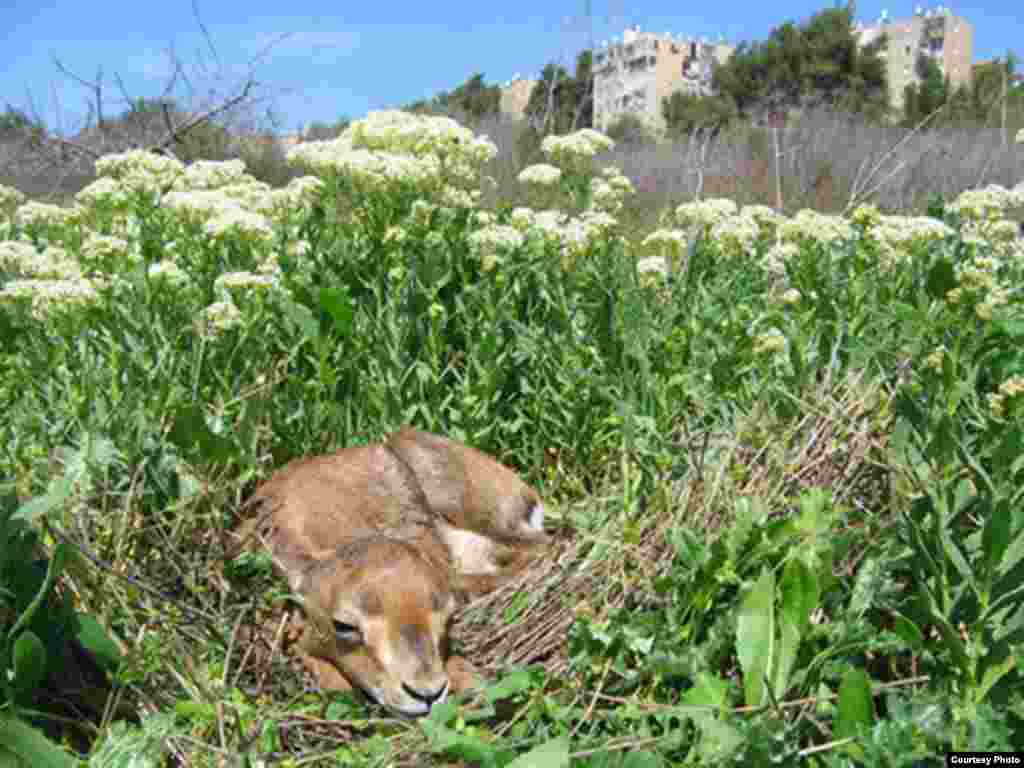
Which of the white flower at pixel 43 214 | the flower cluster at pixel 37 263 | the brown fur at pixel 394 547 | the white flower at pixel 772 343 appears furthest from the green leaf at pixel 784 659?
the white flower at pixel 43 214

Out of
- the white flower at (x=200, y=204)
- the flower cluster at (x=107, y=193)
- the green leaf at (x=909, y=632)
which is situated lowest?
the green leaf at (x=909, y=632)

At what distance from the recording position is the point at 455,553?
417cm

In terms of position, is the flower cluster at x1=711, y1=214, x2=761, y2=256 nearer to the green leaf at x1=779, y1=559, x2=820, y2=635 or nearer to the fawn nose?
the green leaf at x1=779, y1=559, x2=820, y2=635

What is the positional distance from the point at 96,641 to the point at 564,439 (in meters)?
2.37

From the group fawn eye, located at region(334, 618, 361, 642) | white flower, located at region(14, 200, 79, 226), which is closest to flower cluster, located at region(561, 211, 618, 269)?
fawn eye, located at region(334, 618, 361, 642)

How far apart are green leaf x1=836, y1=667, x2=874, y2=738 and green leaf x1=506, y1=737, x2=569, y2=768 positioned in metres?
0.69

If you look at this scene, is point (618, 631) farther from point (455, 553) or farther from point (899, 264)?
point (899, 264)

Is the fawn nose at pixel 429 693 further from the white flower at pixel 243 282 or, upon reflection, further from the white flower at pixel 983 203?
the white flower at pixel 983 203

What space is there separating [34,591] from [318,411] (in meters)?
1.82

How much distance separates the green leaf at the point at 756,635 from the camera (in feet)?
9.00

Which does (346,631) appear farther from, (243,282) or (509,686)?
(243,282)

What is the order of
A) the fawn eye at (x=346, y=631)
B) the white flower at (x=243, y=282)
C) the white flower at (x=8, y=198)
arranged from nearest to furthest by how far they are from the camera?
the fawn eye at (x=346, y=631) → the white flower at (x=243, y=282) → the white flower at (x=8, y=198)

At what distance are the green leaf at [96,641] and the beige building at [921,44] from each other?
48782mm

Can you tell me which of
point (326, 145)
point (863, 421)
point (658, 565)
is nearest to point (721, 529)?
point (658, 565)
